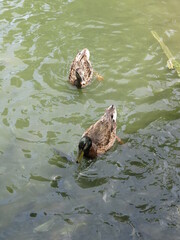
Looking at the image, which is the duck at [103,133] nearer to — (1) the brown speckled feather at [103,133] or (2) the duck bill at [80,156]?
(1) the brown speckled feather at [103,133]

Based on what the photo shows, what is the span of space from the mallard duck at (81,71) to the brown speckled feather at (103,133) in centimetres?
160

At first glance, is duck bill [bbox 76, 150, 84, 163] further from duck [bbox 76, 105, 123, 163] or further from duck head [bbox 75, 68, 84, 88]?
duck head [bbox 75, 68, 84, 88]

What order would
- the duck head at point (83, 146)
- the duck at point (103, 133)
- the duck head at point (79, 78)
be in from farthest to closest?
the duck head at point (79, 78)
the duck at point (103, 133)
the duck head at point (83, 146)

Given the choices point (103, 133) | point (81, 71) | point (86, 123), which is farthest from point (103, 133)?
point (81, 71)

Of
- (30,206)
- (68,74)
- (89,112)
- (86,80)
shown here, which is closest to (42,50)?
(68,74)

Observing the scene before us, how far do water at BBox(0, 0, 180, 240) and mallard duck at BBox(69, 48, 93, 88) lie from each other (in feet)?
0.59

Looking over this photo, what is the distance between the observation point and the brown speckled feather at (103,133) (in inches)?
256

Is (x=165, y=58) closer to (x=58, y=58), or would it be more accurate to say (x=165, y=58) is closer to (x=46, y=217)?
(x=58, y=58)

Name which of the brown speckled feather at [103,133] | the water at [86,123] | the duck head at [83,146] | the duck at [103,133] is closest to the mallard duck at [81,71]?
the water at [86,123]

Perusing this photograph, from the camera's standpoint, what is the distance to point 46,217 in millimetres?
5344

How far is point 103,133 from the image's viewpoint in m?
6.56

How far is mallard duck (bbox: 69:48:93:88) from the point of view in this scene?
7.96 metres

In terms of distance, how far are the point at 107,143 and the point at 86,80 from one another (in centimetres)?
215

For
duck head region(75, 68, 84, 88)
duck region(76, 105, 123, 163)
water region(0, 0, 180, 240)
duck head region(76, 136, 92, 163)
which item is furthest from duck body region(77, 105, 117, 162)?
duck head region(75, 68, 84, 88)
